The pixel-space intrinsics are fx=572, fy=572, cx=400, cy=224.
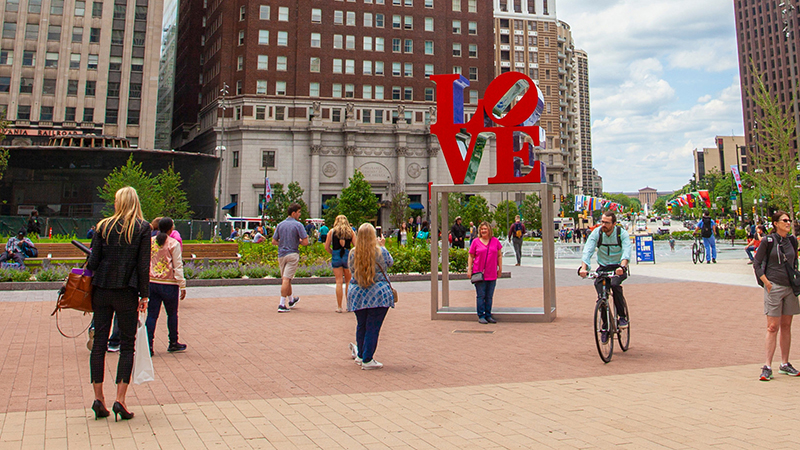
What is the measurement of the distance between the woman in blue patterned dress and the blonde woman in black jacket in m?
2.75

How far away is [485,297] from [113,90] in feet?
220

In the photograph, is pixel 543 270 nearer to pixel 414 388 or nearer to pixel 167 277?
pixel 414 388

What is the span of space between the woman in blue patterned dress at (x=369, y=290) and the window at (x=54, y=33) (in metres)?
71.9

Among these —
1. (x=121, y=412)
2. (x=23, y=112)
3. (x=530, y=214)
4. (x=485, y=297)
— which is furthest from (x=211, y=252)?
(x=530, y=214)

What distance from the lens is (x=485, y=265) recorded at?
10.8m

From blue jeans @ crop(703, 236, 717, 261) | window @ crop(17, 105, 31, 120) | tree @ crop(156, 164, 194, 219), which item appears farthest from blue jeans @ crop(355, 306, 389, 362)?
window @ crop(17, 105, 31, 120)

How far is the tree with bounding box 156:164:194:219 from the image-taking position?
143ft

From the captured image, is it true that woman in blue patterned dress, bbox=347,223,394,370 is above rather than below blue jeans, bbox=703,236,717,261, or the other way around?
below

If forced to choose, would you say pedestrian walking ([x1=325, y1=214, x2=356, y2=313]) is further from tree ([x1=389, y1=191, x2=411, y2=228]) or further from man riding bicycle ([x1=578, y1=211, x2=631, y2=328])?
tree ([x1=389, y1=191, x2=411, y2=228])

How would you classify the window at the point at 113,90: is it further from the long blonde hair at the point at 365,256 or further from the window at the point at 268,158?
the long blonde hair at the point at 365,256

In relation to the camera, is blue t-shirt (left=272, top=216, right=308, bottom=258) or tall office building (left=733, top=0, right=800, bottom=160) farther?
tall office building (left=733, top=0, right=800, bottom=160)

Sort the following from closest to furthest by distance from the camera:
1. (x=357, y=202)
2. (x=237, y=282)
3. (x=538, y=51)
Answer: (x=237, y=282)
(x=357, y=202)
(x=538, y=51)

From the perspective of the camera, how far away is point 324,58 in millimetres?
68125

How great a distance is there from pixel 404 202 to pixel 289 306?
177ft
